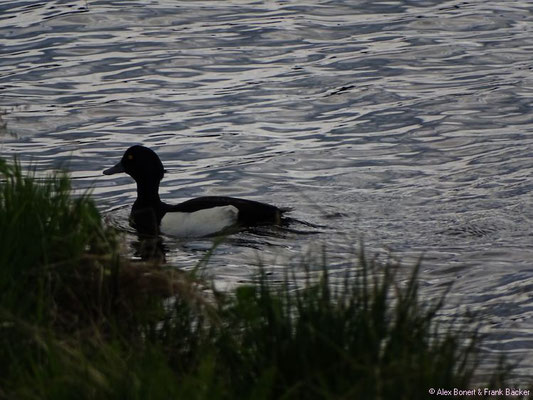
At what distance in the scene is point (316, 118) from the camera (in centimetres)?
1271

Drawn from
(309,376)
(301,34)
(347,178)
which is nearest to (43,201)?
(309,376)

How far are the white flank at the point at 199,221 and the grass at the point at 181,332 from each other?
156 inches

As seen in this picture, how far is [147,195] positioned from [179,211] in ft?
1.97

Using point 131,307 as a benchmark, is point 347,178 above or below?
below

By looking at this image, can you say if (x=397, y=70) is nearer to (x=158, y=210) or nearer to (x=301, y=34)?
(x=301, y=34)

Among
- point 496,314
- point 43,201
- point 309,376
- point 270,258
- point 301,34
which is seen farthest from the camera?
point 301,34

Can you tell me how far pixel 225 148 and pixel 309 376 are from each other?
25.7 ft

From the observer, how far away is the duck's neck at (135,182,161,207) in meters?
10.3

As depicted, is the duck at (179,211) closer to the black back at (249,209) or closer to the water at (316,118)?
the black back at (249,209)

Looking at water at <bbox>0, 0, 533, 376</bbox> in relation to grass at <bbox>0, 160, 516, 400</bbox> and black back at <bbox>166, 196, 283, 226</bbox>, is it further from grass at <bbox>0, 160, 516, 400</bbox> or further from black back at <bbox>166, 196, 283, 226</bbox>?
grass at <bbox>0, 160, 516, 400</bbox>

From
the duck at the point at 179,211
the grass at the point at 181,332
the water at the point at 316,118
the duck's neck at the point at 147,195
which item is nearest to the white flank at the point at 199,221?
the duck at the point at 179,211

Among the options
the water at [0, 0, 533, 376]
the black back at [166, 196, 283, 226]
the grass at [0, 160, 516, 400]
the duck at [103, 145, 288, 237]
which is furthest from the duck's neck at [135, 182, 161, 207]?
the grass at [0, 160, 516, 400]

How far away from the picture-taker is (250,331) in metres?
4.50

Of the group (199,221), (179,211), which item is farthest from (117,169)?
(199,221)
